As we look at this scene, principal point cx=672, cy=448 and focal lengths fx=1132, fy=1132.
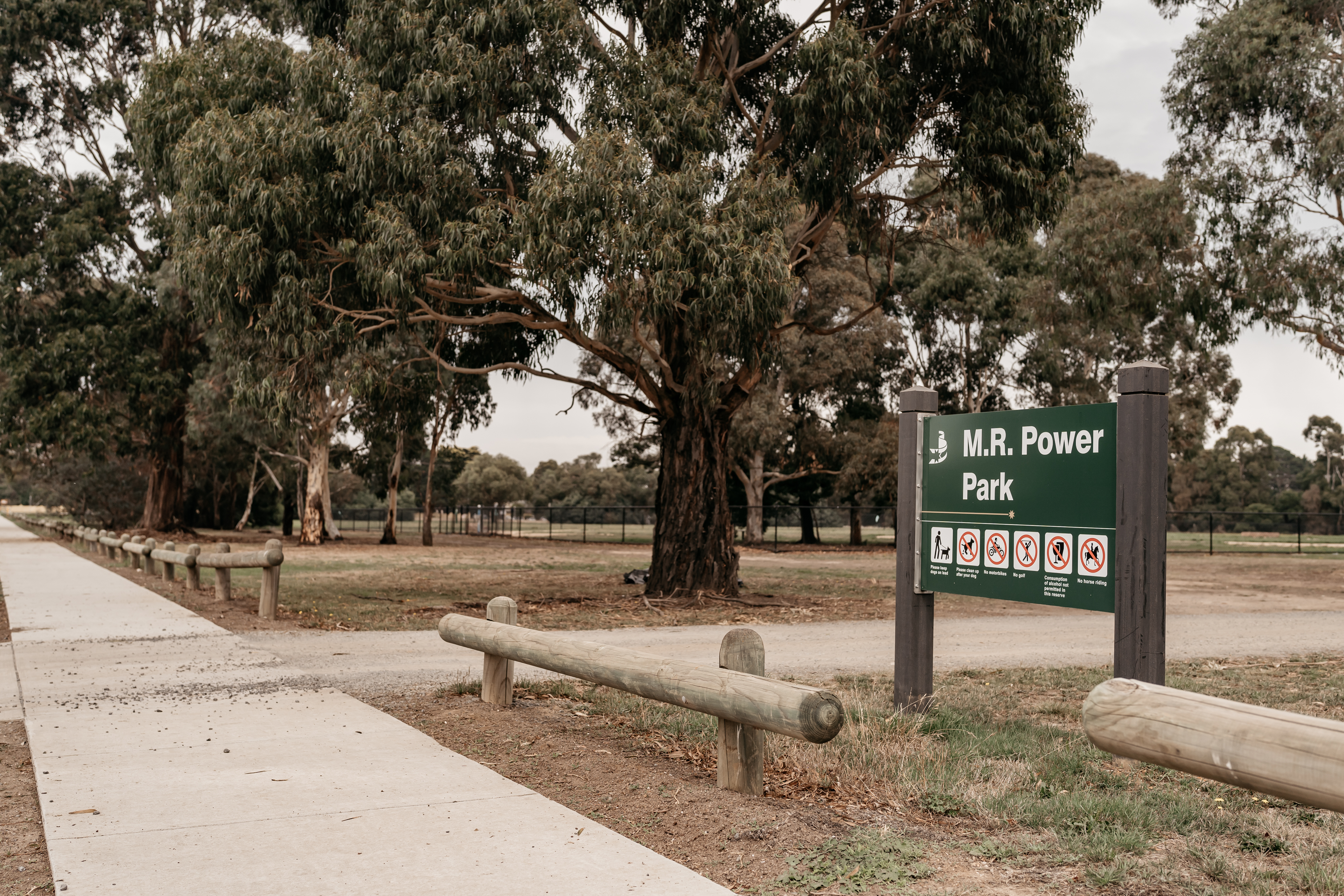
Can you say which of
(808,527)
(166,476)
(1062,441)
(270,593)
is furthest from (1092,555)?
(808,527)

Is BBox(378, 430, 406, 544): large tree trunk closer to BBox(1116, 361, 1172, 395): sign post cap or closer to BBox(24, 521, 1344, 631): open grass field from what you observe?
BBox(24, 521, 1344, 631): open grass field

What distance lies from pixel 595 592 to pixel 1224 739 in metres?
16.1

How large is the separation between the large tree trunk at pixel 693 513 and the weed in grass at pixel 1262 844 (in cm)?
1245

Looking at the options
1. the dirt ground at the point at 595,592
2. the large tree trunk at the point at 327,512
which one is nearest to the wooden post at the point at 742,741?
the dirt ground at the point at 595,592

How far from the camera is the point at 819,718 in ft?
15.9

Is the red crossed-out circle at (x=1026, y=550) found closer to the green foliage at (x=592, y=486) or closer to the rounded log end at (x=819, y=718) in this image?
the rounded log end at (x=819, y=718)

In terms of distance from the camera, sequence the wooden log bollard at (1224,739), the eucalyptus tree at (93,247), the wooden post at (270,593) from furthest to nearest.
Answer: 1. the eucalyptus tree at (93,247)
2. the wooden post at (270,593)
3. the wooden log bollard at (1224,739)

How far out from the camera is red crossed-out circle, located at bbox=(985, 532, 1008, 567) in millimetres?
6777

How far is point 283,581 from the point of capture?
20969mm

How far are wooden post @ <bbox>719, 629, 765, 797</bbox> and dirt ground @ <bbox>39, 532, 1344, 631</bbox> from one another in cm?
795

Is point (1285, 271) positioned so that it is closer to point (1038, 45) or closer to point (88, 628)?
point (1038, 45)

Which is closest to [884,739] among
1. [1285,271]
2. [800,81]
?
[800,81]

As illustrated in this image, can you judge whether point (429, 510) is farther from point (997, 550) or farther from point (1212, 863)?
point (1212, 863)

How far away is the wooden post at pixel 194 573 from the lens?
16.9m
